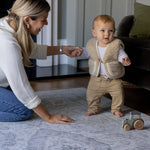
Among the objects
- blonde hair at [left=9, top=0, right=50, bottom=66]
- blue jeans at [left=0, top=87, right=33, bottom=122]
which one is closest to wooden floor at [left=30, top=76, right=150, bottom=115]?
blue jeans at [left=0, top=87, right=33, bottom=122]

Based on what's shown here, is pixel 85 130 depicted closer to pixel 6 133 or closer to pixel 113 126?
pixel 113 126

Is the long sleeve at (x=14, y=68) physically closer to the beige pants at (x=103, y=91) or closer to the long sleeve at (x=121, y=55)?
the beige pants at (x=103, y=91)

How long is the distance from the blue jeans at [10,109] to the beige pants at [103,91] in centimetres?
45

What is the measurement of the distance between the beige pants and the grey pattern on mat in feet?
0.21

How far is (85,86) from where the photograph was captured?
2.82 meters

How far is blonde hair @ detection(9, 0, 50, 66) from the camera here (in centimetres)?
158

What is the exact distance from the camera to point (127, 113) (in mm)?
2016

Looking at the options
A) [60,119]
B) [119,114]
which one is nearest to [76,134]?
[60,119]

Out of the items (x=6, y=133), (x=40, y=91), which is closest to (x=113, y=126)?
(x=6, y=133)

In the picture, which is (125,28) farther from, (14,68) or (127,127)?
(14,68)

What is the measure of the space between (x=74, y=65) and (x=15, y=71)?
7.31ft

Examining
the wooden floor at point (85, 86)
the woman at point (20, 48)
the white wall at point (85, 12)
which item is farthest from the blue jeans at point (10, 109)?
the white wall at point (85, 12)

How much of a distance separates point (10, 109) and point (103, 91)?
0.61m

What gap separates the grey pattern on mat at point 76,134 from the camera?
1.48 m
